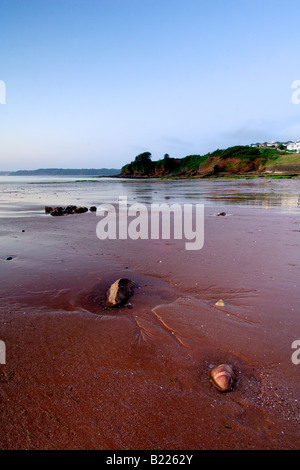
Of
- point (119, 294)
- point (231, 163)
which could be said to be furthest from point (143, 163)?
point (119, 294)

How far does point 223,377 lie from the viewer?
2.05 metres

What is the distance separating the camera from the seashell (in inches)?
79.3

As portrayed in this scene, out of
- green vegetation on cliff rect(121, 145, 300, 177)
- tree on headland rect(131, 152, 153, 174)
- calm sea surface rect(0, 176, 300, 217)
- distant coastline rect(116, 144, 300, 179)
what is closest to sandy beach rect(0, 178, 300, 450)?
calm sea surface rect(0, 176, 300, 217)

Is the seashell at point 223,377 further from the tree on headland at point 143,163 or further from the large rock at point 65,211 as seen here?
the tree on headland at point 143,163

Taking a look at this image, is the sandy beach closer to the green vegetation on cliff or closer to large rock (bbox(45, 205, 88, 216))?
large rock (bbox(45, 205, 88, 216))

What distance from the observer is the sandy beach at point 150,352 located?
1707mm

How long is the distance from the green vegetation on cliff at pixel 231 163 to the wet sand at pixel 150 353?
2395 inches

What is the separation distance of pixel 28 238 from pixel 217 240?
5.37 metres

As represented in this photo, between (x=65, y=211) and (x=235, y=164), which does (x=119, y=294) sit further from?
(x=235, y=164)

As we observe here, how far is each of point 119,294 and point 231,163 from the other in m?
79.6

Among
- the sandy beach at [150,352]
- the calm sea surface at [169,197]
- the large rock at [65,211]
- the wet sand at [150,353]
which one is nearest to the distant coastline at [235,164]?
the calm sea surface at [169,197]

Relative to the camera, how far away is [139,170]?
11706 centimetres
